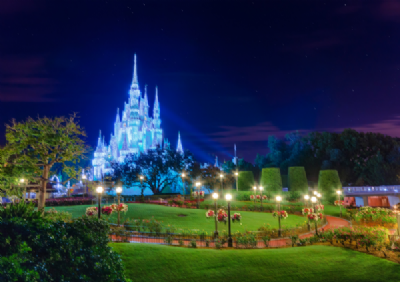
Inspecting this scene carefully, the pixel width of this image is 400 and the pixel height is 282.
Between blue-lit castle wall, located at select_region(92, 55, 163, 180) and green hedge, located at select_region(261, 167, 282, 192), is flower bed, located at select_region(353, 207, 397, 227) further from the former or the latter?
blue-lit castle wall, located at select_region(92, 55, 163, 180)

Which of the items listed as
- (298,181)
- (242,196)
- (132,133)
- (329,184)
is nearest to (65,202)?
(242,196)

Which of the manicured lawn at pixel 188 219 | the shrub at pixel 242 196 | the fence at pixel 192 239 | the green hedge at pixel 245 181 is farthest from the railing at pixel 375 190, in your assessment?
the fence at pixel 192 239

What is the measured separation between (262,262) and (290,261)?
4.67 ft

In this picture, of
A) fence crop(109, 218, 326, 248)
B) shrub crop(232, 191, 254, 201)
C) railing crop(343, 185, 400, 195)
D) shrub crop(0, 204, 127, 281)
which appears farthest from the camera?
shrub crop(232, 191, 254, 201)

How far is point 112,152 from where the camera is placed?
275 feet

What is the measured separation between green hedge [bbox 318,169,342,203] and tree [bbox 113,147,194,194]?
23659 mm

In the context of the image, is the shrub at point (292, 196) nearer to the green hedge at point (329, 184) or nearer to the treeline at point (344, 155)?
the green hedge at point (329, 184)

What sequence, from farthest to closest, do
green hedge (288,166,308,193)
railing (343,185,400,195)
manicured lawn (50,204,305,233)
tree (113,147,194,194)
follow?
tree (113,147,194,194)
green hedge (288,166,308,193)
railing (343,185,400,195)
manicured lawn (50,204,305,233)

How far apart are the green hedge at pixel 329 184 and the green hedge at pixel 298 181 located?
144 inches

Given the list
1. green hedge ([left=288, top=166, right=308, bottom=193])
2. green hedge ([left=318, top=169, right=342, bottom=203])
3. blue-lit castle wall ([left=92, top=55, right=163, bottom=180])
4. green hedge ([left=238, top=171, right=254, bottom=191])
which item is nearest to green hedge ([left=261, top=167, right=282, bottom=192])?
green hedge ([left=288, top=166, right=308, bottom=193])

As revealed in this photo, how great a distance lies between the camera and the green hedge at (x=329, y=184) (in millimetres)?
43406

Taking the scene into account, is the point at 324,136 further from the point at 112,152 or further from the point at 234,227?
the point at 112,152

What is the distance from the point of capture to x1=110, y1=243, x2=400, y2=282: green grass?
1143 cm

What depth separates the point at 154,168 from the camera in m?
54.4
